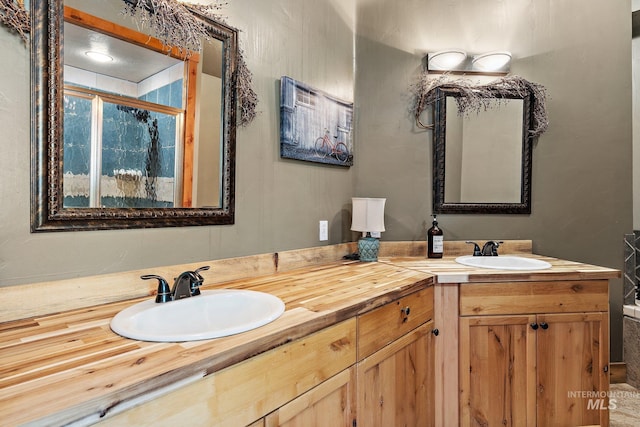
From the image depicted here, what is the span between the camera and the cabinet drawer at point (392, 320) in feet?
3.88

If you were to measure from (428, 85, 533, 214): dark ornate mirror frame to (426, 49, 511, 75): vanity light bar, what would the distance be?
0.14 m

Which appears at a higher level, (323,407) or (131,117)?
(131,117)

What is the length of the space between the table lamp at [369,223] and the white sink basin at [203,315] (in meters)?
0.87

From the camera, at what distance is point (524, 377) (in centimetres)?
162

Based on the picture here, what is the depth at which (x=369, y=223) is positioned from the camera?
192 centimetres

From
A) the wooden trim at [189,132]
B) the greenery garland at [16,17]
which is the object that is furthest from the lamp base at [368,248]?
the greenery garland at [16,17]

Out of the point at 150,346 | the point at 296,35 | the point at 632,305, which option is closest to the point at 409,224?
the point at 296,35

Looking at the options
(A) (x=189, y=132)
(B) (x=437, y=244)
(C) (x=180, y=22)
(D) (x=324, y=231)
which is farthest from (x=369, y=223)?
(C) (x=180, y=22)

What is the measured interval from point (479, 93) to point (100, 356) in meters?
2.36

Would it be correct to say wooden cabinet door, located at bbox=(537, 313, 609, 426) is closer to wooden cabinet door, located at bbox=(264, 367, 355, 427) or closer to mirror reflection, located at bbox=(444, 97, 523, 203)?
mirror reflection, located at bbox=(444, 97, 523, 203)

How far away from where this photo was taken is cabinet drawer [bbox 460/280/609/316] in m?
1.60

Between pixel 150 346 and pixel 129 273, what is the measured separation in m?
0.46

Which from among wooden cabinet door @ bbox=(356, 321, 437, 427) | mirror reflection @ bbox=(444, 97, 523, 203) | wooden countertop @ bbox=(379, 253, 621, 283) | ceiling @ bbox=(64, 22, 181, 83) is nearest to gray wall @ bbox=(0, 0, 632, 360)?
mirror reflection @ bbox=(444, 97, 523, 203)

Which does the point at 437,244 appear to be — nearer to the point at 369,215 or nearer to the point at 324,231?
the point at 369,215
